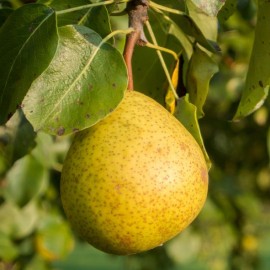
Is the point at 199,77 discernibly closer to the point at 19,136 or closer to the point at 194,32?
the point at 194,32

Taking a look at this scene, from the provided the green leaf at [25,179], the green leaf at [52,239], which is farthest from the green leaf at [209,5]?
the green leaf at [52,239]

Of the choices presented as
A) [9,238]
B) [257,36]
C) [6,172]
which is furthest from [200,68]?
[9,238]

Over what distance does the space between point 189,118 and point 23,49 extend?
1.05 feet

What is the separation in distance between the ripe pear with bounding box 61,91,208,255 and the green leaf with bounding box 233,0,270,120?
214mm

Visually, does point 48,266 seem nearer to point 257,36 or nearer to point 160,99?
point 160,99

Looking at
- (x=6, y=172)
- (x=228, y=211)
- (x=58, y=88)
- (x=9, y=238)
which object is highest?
(x=58, y=88)

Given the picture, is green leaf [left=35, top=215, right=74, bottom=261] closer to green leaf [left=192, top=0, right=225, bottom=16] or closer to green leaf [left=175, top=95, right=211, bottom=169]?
green leaf [left=175, top=95, right=211, bottom=169]

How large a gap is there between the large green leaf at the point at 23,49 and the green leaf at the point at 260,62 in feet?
1.30

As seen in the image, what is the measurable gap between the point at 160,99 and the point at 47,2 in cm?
31

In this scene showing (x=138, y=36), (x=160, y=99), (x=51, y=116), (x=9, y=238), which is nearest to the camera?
(x=51, y=116)

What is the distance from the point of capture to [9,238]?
117 inches

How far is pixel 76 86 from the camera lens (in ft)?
4.20

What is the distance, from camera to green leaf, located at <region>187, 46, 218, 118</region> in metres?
1.49

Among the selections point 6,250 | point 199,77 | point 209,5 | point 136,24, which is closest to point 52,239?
point 6,250
